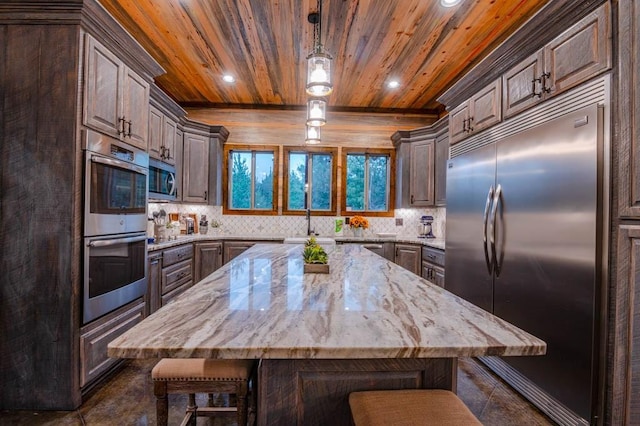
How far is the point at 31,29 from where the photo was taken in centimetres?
203

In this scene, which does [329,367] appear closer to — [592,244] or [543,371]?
[592,244]

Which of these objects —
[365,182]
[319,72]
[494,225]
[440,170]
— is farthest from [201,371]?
[365,182]

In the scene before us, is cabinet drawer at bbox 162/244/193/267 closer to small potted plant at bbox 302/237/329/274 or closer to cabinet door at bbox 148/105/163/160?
cabinet door at bbox 148/105/163/160

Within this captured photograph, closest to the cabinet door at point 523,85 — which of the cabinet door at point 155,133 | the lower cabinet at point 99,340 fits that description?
the lower cabinet at point 99,340

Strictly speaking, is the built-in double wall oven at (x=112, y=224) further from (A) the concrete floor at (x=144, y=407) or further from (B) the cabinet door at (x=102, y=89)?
(A) the concrete floor at (x=144, y=407)

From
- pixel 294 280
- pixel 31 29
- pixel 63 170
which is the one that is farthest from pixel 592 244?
pixel 31 29

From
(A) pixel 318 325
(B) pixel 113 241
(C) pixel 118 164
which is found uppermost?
(C) pixel 118 164

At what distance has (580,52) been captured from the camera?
1.89 metres

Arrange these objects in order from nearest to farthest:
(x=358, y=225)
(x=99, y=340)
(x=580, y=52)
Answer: (x=580, y=52)
(x=99, y=340)
(x=358, y=225)

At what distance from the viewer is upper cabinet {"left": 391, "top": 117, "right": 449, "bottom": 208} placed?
438cm

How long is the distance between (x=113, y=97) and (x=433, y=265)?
3.49 metres

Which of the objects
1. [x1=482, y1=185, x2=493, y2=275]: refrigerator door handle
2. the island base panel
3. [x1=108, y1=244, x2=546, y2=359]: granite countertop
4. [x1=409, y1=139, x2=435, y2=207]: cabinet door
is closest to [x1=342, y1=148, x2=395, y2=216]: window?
[x1=409, y1=139, x2=435, y2=207]: cabinet door

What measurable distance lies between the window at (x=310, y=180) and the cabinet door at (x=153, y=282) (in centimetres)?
233

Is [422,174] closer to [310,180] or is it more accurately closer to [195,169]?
[310,180]
